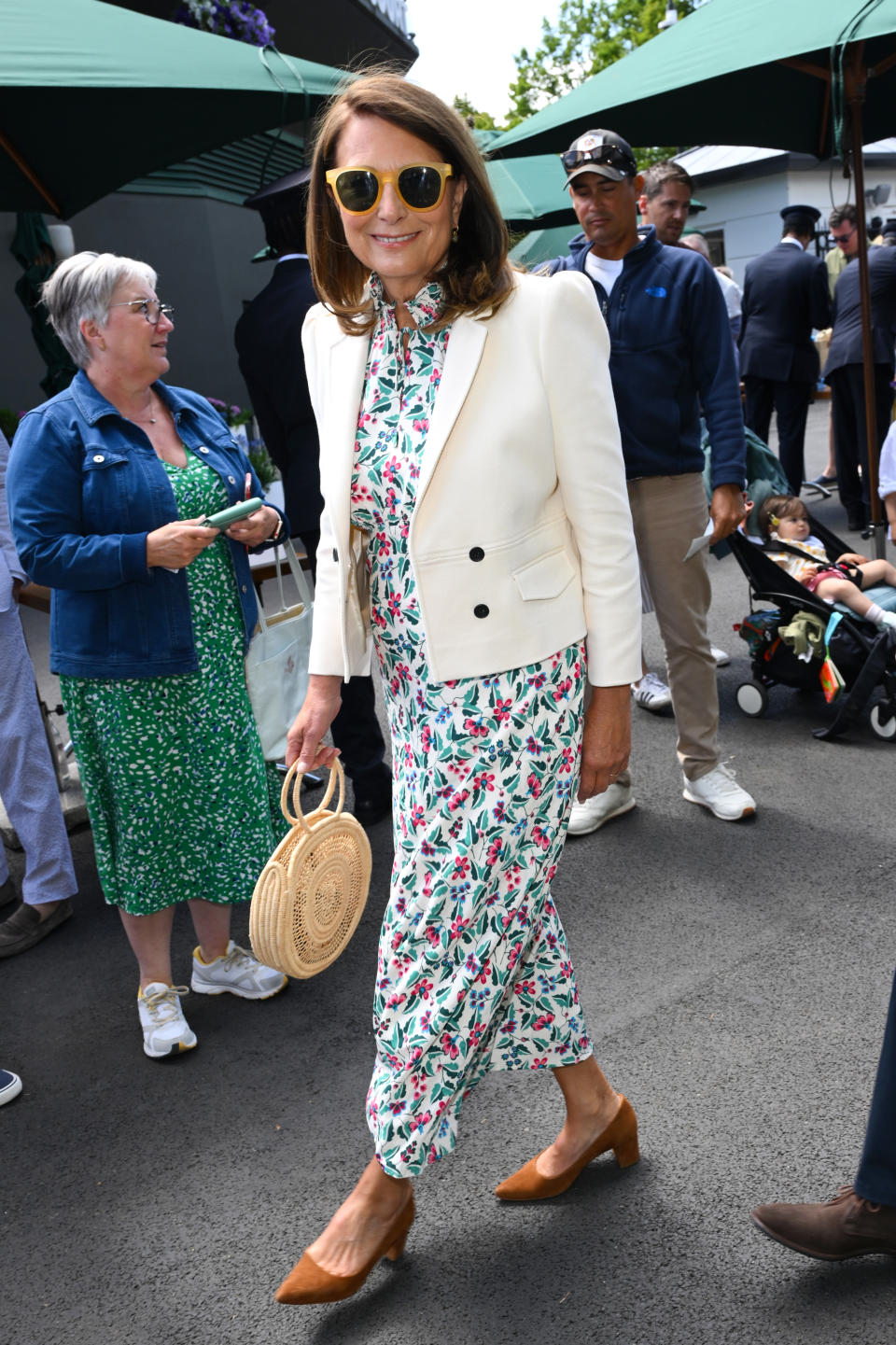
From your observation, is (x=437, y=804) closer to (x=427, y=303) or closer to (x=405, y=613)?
(x=405, y=613)

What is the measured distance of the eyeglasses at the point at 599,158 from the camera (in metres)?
3.96

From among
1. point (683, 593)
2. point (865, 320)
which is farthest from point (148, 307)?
point (865, 320)

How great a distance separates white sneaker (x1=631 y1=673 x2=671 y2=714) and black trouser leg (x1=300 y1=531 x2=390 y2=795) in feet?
5.21

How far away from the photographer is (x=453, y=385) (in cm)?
207

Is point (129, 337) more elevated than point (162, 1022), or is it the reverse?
point (129, 337)

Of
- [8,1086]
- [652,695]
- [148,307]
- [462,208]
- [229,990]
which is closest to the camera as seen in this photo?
[462,208]

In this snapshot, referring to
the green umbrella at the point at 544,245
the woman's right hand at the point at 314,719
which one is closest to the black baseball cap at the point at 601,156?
the woman's right hand at the point at 314,719

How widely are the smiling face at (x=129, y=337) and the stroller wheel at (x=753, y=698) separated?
3.46 meters

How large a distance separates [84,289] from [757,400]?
766cm

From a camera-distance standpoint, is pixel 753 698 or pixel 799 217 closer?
pixel 753 698

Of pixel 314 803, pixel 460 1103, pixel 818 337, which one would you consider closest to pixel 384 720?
pixel 314 803

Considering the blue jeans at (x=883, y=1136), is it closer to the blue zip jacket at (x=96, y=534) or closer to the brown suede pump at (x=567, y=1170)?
the brown suede pump at (x=567, y=1170)

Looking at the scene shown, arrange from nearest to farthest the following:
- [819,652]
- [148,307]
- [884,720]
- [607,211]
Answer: [148,307], [607,211], [884,720], [819,652]

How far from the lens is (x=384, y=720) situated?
6.35 m
